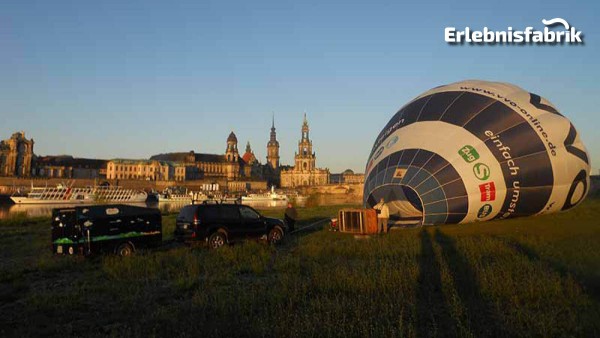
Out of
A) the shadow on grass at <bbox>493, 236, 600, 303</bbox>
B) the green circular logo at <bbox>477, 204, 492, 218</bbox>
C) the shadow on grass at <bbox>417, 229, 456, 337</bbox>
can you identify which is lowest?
the shadow on grass at <bbox>417, 229, 456, 337</bbox>

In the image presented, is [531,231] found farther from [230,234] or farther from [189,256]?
[189,256]

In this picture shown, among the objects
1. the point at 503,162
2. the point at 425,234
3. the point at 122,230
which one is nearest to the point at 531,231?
the point at 503,162

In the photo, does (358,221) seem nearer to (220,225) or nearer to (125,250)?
(220,225)

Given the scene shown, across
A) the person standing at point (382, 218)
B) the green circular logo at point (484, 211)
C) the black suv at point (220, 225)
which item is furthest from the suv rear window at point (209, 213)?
the green circular logo at point (484, 211)

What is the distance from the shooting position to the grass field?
577 centimetres

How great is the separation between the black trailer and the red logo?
10.6 m

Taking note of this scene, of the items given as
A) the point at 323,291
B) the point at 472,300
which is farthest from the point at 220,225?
the point at 472,300

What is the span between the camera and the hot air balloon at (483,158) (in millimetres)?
13859

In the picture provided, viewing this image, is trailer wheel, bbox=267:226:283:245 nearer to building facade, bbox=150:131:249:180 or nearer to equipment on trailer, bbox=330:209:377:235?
equipment on trailer, bbox=330:209:377:235

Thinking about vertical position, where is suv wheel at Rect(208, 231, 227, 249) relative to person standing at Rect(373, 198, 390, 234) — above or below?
below

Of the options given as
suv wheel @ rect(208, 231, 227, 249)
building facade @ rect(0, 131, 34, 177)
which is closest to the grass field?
suv wheel @ rect(208, 231, 227, 249)

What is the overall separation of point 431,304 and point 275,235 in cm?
937

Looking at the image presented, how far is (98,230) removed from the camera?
39.1ft

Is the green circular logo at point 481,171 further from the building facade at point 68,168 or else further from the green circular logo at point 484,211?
the building facade at point 68,168
